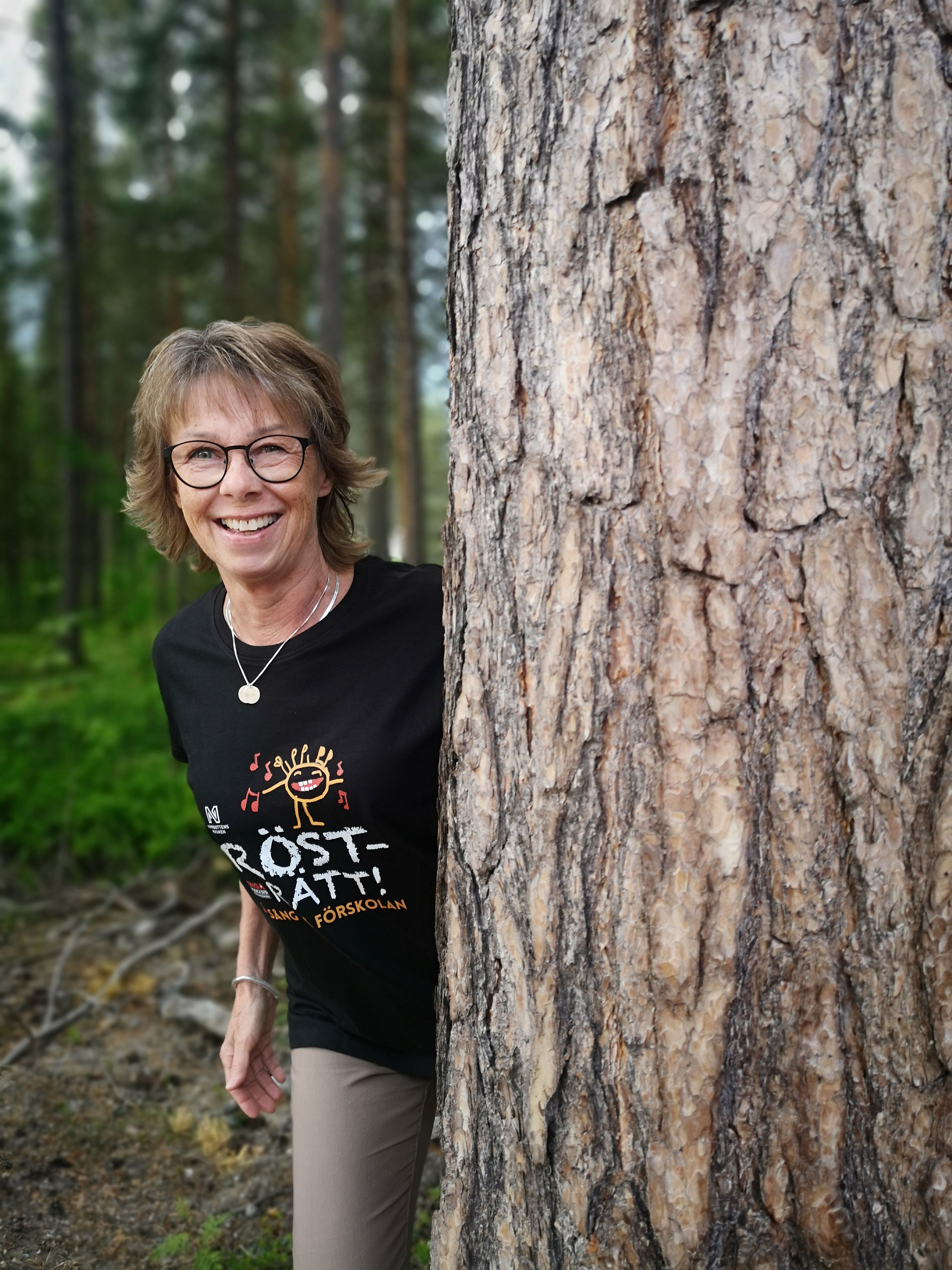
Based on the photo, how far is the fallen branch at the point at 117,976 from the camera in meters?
3.25

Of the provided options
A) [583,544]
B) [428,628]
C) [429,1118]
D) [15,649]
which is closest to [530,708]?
[583,544]

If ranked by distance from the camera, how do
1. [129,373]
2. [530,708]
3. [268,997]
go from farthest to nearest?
[129,373] → [268,997] → [530,708]

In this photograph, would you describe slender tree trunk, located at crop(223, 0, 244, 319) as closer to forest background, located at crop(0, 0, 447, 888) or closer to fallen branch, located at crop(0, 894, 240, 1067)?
forest background, located at crop(0, 0, 447, 888)

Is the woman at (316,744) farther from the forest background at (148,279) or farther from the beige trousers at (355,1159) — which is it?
the forest background at (148,279)

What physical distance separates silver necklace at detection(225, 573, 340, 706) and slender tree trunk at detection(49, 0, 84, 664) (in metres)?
9.62

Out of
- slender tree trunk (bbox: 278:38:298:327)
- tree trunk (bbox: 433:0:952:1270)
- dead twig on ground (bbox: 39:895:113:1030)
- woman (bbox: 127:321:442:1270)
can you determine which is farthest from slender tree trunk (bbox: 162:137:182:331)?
tree trunk (bbox: 433:0:952:1270)

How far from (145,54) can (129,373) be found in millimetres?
10021

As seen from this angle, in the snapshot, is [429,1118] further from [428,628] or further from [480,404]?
[480,404]

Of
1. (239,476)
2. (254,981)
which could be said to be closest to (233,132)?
(239,476)

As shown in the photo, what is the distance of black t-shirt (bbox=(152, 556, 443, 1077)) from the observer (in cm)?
192

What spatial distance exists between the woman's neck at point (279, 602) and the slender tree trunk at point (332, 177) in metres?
7.40

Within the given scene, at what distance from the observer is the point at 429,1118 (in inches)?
90.0

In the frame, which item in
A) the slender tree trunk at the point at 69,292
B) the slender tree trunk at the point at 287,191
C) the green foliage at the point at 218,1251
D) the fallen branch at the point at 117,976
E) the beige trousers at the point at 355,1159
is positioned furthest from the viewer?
the slender tree trunk at the point at 287,191

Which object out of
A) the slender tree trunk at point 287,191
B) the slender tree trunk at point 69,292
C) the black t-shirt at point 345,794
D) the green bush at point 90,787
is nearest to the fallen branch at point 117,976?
the green bush at point 90,787
